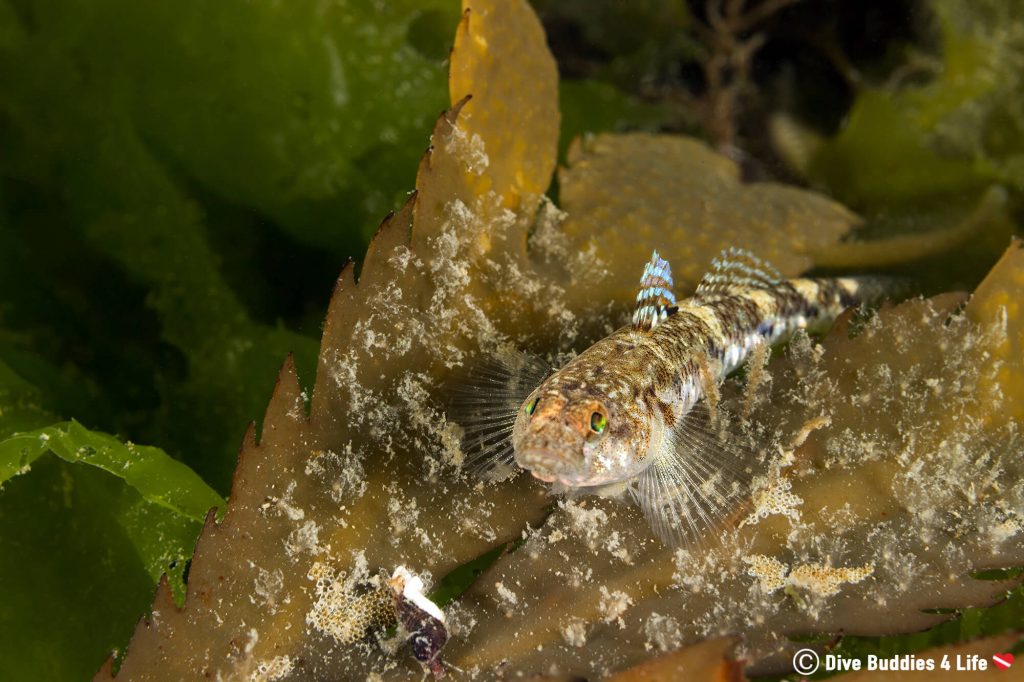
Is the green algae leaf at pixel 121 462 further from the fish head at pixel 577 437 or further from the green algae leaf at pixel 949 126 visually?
the green algae leaf at pixel 949 126

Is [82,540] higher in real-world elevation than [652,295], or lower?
lower

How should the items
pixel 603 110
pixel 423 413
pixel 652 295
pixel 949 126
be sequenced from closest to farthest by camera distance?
pixel 423 413
pixel 652 295
pixel 949 126
pixel 603 110

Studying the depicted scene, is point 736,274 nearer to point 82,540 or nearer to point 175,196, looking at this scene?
point 175,196

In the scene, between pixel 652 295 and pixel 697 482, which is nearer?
pixel 697 482

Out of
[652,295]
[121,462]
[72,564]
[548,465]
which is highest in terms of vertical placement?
[652,295]

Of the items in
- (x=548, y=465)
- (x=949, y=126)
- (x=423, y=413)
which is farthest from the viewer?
(x=949, y=126)

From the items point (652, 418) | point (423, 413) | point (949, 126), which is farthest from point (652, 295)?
point (949, 126)

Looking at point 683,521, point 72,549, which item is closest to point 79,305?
point 72,549

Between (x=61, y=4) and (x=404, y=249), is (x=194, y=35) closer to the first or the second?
(x=61, y=4)

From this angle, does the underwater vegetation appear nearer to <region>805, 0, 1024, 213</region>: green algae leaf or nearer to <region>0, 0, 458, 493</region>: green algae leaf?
<region>0, 0, 458, 493</region>: green algae leaf
